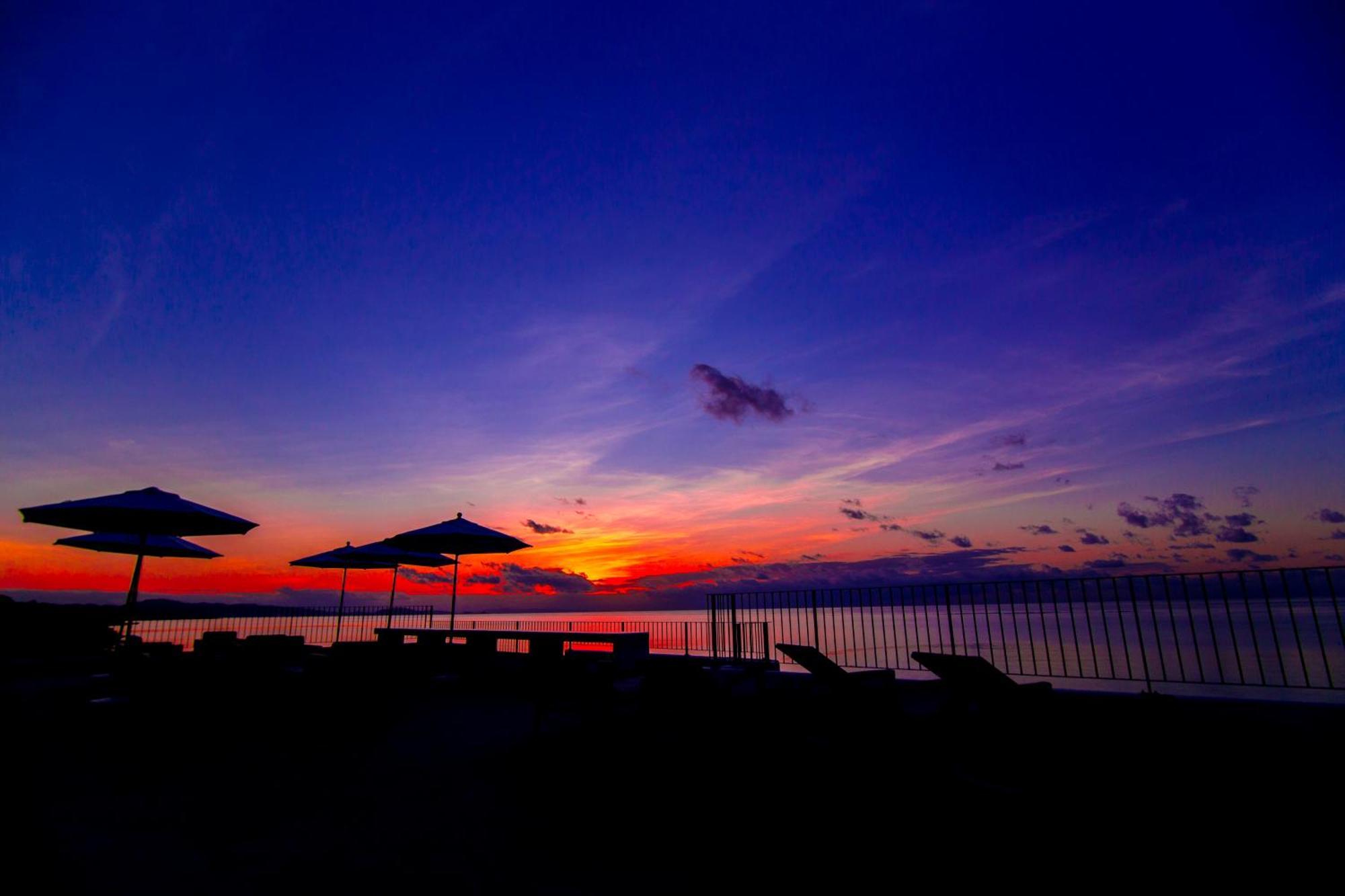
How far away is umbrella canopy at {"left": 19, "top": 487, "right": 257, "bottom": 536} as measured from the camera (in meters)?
7.53

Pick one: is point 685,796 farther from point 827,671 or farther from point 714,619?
point 714,619

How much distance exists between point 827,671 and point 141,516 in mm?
8954

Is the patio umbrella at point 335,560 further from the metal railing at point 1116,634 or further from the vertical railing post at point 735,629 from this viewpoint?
the vertical railing post at point 735,629

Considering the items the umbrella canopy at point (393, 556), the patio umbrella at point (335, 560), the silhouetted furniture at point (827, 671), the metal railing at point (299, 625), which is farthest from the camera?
the metal railing at point (299, 625)

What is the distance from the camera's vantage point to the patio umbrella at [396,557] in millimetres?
12362

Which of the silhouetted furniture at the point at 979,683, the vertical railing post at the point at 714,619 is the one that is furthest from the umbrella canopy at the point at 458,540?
the silhouetted furniture at the point at 979,683

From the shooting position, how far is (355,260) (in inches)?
460

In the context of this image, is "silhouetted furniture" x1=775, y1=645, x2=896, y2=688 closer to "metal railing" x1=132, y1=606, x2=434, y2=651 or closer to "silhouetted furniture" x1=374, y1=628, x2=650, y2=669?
"silhouetted furniture" x1=374, y1=628, x2=650, y2=669

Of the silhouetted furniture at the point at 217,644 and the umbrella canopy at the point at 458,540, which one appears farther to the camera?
the umbrella canopy at the point at 458,540

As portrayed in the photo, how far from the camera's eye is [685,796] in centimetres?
413

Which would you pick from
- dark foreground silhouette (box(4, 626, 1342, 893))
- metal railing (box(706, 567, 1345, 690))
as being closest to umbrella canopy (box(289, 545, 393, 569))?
dark foreground silhouette (box(4, 626, 1342, 893))

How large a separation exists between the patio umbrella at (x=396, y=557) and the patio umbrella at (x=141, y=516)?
383 cm

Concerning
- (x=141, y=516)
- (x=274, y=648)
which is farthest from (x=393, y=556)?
(x=274, y=648)

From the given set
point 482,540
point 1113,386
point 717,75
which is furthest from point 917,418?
point 482,540
